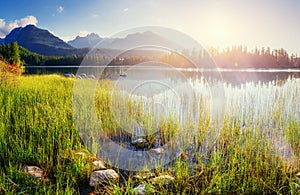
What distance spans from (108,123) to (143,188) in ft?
8.09

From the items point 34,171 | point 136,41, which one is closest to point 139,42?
point 136,41

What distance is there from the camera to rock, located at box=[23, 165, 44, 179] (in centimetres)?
A: 271

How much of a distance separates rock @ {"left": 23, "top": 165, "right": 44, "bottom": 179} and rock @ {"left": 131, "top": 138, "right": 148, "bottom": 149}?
1.64 metres

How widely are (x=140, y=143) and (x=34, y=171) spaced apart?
70.5 inches

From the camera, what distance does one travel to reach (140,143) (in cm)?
415

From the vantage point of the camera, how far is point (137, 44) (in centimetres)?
457

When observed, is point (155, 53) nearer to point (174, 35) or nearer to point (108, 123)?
point (174, 35)

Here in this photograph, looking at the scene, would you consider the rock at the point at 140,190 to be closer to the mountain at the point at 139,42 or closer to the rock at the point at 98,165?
the rock at the point at 98,165

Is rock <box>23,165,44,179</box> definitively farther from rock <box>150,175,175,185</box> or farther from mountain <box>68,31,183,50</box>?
mountain <box>68,31,183,50</box>

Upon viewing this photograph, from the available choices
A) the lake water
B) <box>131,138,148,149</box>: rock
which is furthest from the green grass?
the lake water

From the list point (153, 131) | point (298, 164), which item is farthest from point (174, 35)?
point (298, 164)

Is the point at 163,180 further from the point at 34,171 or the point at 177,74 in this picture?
the point at 177,74

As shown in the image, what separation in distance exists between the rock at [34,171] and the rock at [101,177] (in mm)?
567

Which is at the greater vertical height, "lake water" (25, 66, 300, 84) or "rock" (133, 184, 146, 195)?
"lake water" (25, 66, 300, 84)
